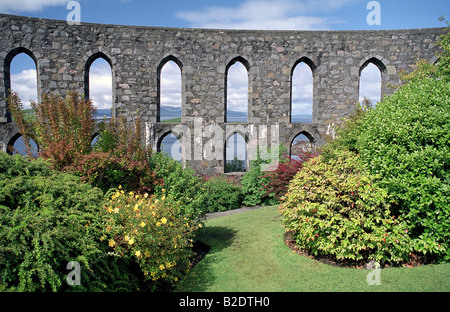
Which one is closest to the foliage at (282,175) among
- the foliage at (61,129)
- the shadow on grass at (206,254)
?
the shadow on grass at (206,254)

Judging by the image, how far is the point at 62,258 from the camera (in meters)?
3.51

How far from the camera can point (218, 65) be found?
12.4 metres

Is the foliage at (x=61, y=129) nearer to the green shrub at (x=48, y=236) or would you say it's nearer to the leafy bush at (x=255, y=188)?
the green shrub at (x=48, y=236)

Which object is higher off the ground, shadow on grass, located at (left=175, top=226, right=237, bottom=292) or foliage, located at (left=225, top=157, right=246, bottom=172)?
foliage, located at (left=225, top=157, right=246, bottom=172)

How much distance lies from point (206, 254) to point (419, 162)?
4013 mm

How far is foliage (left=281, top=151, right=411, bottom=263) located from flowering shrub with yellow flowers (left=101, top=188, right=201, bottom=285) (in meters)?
2.23

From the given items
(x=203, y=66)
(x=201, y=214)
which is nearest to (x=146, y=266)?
(x=201, y=214)

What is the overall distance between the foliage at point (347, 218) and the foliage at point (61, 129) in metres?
4.34

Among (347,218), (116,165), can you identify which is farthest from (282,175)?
(116,165)

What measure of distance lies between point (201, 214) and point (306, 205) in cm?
206

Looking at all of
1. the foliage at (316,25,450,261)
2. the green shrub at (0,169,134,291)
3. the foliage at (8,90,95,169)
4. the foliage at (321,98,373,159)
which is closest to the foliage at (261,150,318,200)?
the foliage at (321,98,373,159)

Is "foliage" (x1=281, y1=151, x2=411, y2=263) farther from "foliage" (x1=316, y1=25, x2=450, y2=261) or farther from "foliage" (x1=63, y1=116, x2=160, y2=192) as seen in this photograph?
"foliage" (x1=63, y1=116, x2=160, y2=192)

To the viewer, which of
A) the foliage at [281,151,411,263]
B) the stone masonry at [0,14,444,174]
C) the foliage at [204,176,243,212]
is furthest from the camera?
the stone masonry at [0,14,444,174]

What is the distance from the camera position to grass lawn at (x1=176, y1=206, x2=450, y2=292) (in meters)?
4.53
